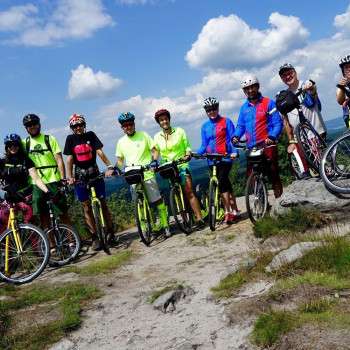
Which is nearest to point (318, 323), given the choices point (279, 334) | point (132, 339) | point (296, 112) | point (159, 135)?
point (279, 334)

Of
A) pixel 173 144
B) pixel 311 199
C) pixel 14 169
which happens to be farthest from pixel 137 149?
pixel 311 199

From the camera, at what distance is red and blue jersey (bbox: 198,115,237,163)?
9289mm

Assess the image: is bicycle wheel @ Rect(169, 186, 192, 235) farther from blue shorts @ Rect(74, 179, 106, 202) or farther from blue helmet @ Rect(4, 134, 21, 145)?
blue helmet @ Rect(4, 134, 21, 145)

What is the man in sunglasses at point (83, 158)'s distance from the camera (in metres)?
8.77

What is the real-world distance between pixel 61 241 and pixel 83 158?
184 centimetres

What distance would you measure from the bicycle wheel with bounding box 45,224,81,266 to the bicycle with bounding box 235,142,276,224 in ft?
12.3

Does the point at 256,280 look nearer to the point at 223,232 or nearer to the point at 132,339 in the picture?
the point at 132,339

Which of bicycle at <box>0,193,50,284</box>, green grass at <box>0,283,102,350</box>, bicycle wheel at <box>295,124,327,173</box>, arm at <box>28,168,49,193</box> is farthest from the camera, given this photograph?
arm at <box>28,168,49,193</box>

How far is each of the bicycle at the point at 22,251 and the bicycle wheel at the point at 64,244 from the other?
814 millimetres

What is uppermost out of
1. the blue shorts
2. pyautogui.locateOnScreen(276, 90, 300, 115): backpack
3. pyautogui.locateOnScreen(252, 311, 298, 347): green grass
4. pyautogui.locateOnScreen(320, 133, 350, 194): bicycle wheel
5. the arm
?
pyautogui.locateOnScreen(276, 90, 300, 115): backpack

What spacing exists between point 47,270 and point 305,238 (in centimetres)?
503

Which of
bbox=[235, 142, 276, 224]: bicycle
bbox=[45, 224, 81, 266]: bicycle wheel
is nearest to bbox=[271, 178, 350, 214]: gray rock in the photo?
bbox=[235, 142, 276, 224]: bicycle

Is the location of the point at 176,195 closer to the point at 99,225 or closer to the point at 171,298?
the point at 99,225

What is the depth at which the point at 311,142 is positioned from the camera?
7.80 metres
